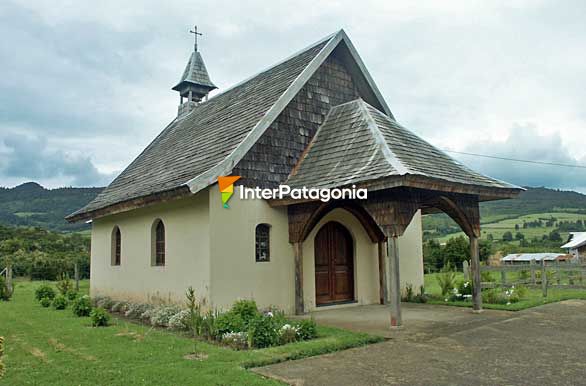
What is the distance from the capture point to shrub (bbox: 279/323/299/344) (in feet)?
26.7

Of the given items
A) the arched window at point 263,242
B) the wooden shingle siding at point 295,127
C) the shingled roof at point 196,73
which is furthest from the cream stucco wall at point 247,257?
the shingled roof at point 196,73

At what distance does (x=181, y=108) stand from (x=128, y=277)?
10.5 metres

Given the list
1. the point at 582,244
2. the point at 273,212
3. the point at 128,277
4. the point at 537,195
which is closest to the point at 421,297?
the point at 273,212

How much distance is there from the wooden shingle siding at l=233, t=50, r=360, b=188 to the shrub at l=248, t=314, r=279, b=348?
4.00m

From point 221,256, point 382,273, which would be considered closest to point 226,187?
point 221,256

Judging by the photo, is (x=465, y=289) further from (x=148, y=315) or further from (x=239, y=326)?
(x=148, y=315)

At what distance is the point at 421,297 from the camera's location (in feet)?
45.6

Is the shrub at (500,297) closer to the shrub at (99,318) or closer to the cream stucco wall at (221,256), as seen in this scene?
the cream stucco wall at (221,256)

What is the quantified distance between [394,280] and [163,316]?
5.06m

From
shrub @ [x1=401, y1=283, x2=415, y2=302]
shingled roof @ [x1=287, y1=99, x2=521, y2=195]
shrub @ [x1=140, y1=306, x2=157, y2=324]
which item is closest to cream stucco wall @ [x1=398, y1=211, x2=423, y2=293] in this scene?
shrub @ [x1=401, y1=283, x2=415, y2=302]

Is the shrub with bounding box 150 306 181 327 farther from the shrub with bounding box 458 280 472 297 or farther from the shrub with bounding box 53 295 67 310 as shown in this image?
the shrub with bounding box 458 280 472 297

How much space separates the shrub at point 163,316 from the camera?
1065 cm

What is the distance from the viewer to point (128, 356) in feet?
23.9

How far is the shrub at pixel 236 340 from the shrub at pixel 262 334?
16cm
